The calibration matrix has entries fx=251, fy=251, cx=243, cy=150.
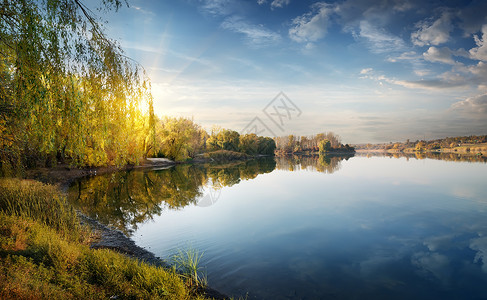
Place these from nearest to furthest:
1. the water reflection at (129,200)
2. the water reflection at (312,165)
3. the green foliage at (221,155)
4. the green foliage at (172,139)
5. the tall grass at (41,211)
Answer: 1. the tall grass at (41,211)
2. the water reflection at (129,200)
3. the water reflection at (312,165)
4. the green foliage at (172,139)
5. the green foliage at (221,155)

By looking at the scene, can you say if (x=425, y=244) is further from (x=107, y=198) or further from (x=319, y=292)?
(x=107, y=198)

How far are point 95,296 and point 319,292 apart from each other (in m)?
5.30

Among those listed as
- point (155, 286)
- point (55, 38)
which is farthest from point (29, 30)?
point (155, 286)

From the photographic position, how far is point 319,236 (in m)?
11.2

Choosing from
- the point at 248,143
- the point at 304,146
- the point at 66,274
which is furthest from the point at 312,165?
the point at 304,146

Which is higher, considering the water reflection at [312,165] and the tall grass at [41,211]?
the tall grass at [41,211]

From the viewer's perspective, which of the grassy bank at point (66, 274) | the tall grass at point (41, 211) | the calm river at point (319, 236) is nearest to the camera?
the grassy bank at point (66, 274)

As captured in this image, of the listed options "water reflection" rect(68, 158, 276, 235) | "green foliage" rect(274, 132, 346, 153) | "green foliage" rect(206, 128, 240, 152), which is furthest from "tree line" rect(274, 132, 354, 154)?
"water reflection" rect(68, 158, 276, 235)

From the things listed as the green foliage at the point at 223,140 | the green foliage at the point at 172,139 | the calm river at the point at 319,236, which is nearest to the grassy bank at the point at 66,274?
the calm river at the point at 319,236

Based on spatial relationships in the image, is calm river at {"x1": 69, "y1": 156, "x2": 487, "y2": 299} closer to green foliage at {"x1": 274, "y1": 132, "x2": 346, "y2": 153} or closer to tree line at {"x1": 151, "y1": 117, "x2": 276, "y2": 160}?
tree line at {"x1": 151, "y1": 117, "x2": 276, "y2": 160}

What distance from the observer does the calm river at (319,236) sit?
7.11 metres

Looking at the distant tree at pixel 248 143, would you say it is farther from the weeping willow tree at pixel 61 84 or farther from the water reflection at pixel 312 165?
the weeping willow tree at pixel 61 84

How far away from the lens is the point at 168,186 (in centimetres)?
2427

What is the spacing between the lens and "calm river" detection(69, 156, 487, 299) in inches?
280
